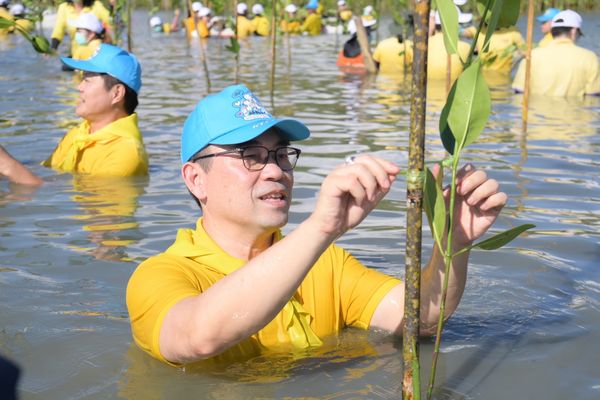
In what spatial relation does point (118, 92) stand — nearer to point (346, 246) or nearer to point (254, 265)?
point (346, 246)

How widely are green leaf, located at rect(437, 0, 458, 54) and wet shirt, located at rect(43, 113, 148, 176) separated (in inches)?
187

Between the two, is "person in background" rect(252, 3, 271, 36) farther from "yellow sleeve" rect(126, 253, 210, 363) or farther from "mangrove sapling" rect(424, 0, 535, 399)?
"mangrove sapling" rect(424, 0, 535, 399)

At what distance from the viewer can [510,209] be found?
20.7 feet

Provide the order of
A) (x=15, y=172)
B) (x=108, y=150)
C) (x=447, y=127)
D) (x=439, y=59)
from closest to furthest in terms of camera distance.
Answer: (x=447, y=127) < (x=15, y=172) < (x=108, y=150) < (x=439, y=59)

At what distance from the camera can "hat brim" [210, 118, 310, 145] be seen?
3086 millimetres

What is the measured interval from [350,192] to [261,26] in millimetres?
26124

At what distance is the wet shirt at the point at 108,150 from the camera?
6.78 metres

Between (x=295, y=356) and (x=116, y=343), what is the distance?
0.85m

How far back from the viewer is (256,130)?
308cm

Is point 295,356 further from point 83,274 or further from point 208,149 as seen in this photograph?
point 83,274

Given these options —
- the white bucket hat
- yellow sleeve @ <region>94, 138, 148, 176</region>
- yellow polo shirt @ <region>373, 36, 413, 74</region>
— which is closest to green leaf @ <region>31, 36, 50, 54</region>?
yellow sleeve @ <region>94, 138, 148, 176</region>

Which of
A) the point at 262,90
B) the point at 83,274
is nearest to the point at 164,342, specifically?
the point at 83,274

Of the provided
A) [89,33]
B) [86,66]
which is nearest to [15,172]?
[86,66]

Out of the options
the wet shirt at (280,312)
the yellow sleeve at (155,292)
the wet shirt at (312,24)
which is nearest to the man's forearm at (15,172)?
the wet shirt at (280,312)
